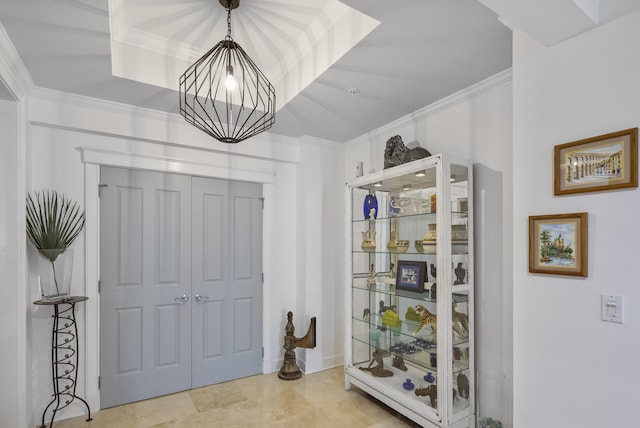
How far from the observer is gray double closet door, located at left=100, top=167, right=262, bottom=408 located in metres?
2.96

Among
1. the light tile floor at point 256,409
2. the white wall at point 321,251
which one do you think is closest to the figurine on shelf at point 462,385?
the light tile floor at point 256,409

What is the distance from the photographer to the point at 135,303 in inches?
A: 119

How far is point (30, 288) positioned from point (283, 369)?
2274mm

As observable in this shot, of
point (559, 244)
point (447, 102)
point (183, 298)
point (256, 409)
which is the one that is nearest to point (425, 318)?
point (559, 244)

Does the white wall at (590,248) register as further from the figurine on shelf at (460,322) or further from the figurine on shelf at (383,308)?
the figurine on shelf at (383,308)

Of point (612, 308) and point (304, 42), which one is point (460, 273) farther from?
point (304, 42)

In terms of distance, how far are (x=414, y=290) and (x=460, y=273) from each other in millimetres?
428

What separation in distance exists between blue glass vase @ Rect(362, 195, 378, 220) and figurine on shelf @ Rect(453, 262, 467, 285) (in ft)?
3.10

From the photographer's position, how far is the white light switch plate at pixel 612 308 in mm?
1435

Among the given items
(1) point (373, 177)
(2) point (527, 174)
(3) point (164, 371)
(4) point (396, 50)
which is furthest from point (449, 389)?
(3) point (164, 371)

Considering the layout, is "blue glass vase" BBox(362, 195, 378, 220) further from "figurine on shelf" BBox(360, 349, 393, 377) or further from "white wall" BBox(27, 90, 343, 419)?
"figurine on shelf" BBox(360, 349, 393, 377)

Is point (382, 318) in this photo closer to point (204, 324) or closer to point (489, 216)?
point (489, 216)

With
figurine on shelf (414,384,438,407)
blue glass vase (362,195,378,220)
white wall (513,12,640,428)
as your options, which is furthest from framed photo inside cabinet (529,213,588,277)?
blue glass vase (362,195,378,220)

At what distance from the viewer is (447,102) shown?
2.80 metres
